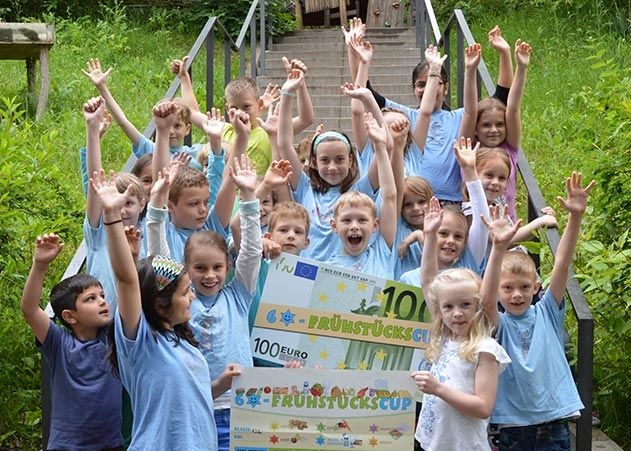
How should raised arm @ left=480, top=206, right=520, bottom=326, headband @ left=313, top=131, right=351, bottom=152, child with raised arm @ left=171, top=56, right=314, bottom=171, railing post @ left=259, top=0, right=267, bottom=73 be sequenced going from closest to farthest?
raised arm @ left=480, top=206, right=520, bottom=326 < headband @ left=313, top=131, right=351, bottom=152 < child with raised arm @ left=171, top=56, right=314, bottom=171 < railing post @ left=259, top=0, right=267, bottom=73

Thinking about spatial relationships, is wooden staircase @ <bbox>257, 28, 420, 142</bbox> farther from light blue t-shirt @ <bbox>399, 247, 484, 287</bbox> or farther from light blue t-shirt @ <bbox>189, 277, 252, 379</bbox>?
light blue t-shirt @ <bbox>189, 277, 252, 379</bbox>

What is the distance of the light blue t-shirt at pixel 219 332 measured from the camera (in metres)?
4.57

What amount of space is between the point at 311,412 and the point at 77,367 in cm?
97

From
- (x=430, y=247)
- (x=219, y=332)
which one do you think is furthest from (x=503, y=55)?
(x=219, y=332)

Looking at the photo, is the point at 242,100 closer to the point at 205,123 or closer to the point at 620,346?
the point at 205,123

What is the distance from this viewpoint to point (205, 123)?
5.96 metres

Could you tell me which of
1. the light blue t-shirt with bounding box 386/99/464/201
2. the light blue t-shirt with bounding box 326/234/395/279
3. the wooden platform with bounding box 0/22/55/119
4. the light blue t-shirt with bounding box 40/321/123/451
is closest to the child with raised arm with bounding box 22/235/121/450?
the light blue t-shirt with bounding box 40/321/123/451

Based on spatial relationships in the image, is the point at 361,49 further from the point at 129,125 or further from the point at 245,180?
the point at 245,180

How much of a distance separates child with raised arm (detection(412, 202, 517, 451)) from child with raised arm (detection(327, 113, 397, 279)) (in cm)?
68

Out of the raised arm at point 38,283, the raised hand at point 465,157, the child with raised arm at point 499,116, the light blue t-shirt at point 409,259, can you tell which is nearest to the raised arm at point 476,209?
the raised hand at point 465,157

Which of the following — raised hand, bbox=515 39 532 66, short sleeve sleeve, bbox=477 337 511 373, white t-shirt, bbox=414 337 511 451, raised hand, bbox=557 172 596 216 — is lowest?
white t-shirt, bbox=414 337 511 451

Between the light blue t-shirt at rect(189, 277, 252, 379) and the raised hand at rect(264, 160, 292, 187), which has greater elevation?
the raised hand at rect(264, 160, 292, 187)

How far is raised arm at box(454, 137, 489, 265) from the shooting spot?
5188 millimetres

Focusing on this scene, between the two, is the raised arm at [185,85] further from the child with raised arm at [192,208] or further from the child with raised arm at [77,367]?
the child with raised arm at [77,367]
